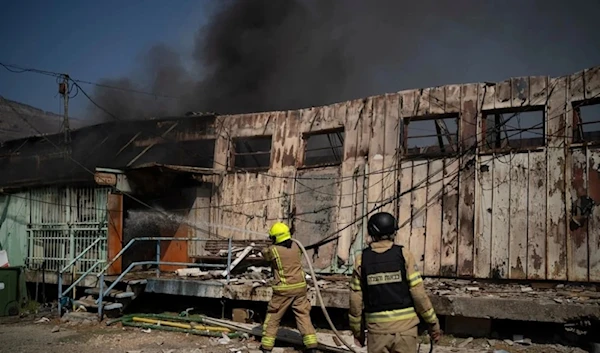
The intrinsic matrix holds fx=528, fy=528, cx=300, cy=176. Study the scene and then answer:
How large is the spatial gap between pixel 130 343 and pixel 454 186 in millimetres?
6904

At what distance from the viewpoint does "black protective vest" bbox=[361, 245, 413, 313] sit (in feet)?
15.0

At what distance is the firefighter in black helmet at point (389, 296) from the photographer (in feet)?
15.0

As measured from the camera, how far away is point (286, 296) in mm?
7770

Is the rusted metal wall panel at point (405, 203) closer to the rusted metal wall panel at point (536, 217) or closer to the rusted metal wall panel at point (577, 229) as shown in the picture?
the rusted metal wall panel at point (536, 217)

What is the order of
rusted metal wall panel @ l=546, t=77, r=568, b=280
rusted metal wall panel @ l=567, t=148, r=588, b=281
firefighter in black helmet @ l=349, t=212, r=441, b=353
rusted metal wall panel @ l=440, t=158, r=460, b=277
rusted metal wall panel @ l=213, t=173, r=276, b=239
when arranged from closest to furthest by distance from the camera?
firefighter in black helmet @ l=349, t=212, r=441, b=353 → rusted metal wall panel @ l=567, t=148, r=588, b=281 → rusted metal wall panel @ l=546, t=77, r=568, b=280 → rusted metal wall panel @ l=440, t=158, r=460, b=277 → rusted metal wall panel @ l=213, t=173, r=276, b=239

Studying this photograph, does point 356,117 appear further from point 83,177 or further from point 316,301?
point 83,177

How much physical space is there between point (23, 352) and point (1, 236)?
30.1 feet

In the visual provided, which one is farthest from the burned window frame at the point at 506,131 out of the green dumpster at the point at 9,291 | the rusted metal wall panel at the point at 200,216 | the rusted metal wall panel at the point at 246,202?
the green dumpster at the point at 9,291

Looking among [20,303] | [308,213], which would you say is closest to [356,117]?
[308,213]

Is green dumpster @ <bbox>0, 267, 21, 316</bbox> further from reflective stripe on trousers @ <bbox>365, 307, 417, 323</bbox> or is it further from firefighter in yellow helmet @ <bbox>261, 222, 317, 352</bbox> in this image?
reflective stripe on trousers @ <bbox>365, 307, 417, 323</bbox>

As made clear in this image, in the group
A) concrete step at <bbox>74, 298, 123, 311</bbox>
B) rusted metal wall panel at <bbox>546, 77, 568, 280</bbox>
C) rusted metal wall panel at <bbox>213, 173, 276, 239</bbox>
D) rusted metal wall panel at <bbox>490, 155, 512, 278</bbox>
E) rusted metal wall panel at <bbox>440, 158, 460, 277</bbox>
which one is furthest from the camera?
rusted metal wall panel at <bbox>213, 173, 276, 239</bbox>

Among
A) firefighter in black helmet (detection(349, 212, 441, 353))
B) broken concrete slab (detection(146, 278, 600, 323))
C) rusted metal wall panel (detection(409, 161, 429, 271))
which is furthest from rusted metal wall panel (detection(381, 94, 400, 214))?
firefighter in black helmet (detection(349, 212, 441, 353))

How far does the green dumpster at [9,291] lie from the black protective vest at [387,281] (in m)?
11.7

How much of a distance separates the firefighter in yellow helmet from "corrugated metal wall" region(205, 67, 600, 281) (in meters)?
3.90
